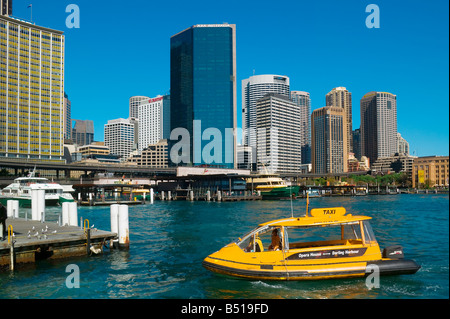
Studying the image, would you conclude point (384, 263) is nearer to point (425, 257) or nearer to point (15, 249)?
point (425, 257)

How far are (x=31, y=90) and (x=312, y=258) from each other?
16896 centimetres

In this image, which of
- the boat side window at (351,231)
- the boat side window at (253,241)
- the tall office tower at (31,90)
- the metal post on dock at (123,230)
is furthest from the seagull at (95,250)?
the tall office tower at (31,90)

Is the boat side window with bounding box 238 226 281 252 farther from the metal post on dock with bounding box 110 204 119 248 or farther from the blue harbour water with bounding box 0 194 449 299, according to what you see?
the metal post on dock with bounding box 110 204 119 248

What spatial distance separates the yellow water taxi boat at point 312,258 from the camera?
1747cm

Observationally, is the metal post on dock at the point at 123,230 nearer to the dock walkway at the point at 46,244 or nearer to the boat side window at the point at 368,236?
the dock walkway at the point at 46,244

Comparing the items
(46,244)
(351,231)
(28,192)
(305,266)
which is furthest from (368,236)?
(28,192)

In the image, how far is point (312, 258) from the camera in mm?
17703

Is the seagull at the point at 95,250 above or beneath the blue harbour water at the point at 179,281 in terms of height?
above

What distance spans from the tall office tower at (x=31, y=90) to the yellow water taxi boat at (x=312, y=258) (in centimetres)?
15804

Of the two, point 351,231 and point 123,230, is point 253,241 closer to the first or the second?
point 351,231

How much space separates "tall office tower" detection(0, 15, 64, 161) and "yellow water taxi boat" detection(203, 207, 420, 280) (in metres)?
158

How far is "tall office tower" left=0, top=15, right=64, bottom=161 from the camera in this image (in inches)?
6029

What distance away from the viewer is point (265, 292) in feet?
54.5
